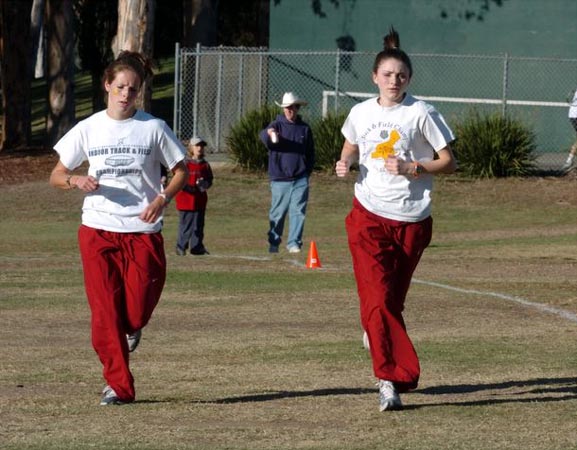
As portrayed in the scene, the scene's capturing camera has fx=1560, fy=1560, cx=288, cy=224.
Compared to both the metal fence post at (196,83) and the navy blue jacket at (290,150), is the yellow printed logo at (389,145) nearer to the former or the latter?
the navy blue jacket at (290,150)

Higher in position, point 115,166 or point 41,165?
point 115,166

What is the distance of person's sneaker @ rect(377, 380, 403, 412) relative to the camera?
8070 mm

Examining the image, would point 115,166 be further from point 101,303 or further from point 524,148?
point 524,148

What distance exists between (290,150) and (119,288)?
12021mm

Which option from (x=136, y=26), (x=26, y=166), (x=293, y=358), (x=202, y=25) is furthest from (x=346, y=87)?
(x=293, y=358)

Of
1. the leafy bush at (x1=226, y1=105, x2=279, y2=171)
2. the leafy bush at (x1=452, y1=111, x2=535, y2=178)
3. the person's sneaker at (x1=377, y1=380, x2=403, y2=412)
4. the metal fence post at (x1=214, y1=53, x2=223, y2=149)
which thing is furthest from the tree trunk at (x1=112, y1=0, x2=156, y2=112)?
the person's sneaker at (x1=377, y1=380, x2=403, y2=412)

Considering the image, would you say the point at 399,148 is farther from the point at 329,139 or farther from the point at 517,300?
the point at 329,139

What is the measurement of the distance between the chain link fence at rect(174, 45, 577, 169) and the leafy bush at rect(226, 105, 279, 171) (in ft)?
2.87

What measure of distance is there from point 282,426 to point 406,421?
2.10 feet

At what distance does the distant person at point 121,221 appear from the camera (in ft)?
27.0

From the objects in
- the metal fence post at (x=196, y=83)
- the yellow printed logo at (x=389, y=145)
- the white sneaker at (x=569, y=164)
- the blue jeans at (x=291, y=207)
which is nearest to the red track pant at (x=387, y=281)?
the yellow printed logo at (x=389, y=145)

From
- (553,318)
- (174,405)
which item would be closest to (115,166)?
(174,405)

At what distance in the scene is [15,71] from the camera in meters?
42.9

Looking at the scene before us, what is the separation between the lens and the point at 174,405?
8320 millimetres
